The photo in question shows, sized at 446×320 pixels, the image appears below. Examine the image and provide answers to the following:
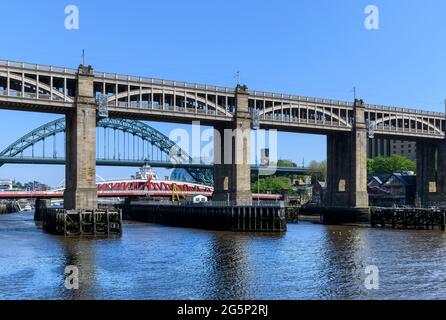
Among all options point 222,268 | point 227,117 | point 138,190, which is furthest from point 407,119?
point 222,268

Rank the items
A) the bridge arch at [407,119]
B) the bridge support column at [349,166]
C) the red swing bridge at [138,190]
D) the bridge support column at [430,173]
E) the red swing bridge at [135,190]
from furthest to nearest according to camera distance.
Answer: the red swing bridge at [138,190]
the red swing bridge at [135,190]
the bridge support column at [430,173]
the bridge arch at [407,119]
the bridge support column at [349,166]

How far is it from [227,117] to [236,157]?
285 inches

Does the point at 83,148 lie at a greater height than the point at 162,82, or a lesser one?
lesser

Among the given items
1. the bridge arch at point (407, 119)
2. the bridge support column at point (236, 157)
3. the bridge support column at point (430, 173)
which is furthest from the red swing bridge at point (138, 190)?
the bridge support column at point (236, 157)

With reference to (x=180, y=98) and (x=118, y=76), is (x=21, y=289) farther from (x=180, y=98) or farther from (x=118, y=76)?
(x=180, y=98)

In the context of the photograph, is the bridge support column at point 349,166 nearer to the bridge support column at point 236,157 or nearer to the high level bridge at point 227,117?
the high level bridge at point 227,117

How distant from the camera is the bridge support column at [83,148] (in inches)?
3209

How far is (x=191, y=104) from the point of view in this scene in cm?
10075

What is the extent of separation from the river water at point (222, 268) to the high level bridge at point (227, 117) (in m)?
20.3

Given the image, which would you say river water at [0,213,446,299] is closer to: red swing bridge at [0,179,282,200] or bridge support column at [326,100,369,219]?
bridge support column at [326,100,369,219]

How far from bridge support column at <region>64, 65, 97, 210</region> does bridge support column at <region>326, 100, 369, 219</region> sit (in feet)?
173

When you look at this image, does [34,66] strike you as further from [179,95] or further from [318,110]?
[318,110]

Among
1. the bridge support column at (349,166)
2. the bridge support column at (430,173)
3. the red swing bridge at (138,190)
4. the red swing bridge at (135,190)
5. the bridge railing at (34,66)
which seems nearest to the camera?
the bridge railing at (34,66)
